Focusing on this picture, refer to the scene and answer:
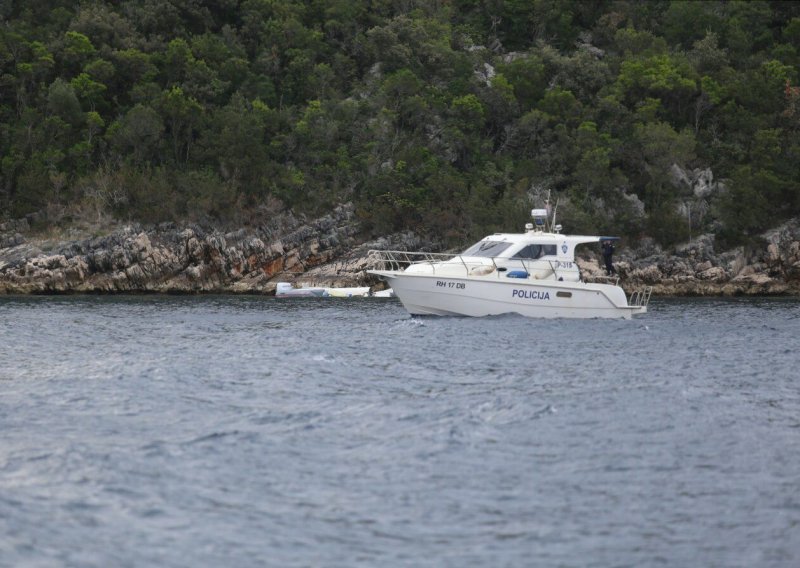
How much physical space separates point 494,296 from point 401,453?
21506mm

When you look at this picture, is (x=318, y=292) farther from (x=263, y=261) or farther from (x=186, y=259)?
(x=186, y=259)

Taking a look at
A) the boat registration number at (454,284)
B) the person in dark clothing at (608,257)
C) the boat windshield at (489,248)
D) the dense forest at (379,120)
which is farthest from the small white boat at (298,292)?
the boat registration number at (454,284)

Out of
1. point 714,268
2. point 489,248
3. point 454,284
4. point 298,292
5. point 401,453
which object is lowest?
point 401,453

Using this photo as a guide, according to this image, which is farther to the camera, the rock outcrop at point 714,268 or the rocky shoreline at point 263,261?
the rock outcrop at point 714,268

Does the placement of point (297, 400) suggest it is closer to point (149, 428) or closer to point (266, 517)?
point (149, 428)

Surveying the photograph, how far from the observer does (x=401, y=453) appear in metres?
19.3

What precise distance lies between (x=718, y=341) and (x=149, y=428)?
72.9 feet

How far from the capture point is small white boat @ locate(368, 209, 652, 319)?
40.3 metres

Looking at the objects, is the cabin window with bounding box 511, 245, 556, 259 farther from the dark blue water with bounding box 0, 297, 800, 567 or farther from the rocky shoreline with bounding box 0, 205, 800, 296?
the rocky shoreline with bounding box 0, 205, 800, 296

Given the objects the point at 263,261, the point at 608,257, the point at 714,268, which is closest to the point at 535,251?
the point at 608,257

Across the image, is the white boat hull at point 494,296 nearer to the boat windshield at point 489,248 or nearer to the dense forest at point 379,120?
the boat windshield at point 489,248

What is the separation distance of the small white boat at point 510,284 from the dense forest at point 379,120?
97.8ft

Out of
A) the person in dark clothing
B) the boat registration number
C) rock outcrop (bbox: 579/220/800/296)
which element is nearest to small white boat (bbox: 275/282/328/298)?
rock outcrop (bbox: 579/220/800/296)

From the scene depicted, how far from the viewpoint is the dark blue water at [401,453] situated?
579 inches
